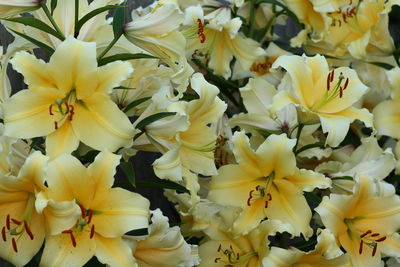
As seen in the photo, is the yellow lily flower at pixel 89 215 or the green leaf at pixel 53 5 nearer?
the yellow lily flower at pixel 89 215

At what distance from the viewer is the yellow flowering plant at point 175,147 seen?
1.22 meters

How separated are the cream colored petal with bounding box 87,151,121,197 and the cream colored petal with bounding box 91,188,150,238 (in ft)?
0.08

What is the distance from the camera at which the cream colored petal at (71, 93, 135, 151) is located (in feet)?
4.08

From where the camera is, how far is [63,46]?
47.3 inches

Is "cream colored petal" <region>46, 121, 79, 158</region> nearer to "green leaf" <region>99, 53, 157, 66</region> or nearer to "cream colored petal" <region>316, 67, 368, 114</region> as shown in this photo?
"green leaf" <region>99, 53, 157, 66</region>

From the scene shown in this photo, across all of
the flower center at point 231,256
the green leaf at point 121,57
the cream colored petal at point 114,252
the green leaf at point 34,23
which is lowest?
the flower center at point 231,256

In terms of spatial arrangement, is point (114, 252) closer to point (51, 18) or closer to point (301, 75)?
point (51, 18)

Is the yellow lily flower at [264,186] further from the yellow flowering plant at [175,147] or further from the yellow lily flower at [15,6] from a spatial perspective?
the yellow lily flower at [15,6]

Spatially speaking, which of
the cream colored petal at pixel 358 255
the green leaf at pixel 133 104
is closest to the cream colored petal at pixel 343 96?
the cream colored petal at pixel 358 255

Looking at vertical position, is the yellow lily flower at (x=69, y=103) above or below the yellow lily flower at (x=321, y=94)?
above

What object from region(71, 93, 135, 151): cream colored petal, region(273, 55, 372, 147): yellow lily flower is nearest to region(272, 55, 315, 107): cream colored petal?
region(273, 55, 372, 147): yellow lily flower

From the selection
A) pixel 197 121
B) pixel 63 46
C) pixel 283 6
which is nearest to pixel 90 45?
pixel 63 46

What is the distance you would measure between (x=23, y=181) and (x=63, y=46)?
21cm

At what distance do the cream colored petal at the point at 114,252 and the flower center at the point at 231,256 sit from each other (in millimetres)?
290
